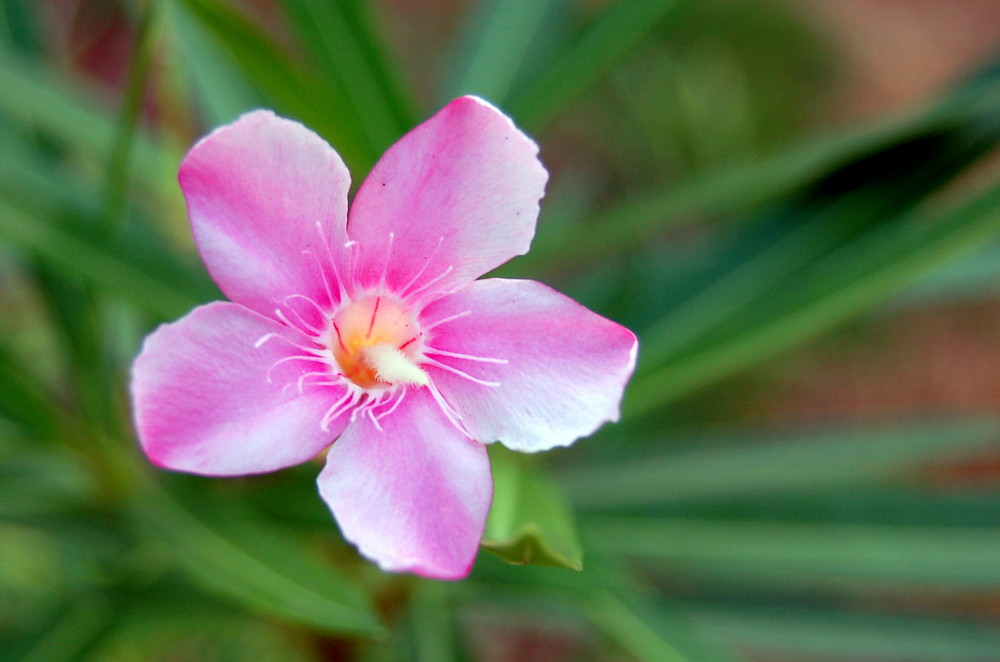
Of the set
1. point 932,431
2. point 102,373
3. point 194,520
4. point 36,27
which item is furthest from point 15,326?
point 932,431

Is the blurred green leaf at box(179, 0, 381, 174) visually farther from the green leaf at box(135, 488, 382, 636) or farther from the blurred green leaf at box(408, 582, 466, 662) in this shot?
the blurred green leaf at box(408, 582, 466, 662)

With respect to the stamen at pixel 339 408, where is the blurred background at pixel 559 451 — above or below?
above

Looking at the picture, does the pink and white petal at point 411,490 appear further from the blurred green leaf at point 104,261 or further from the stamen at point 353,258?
the blurred green leaf at point 104,261

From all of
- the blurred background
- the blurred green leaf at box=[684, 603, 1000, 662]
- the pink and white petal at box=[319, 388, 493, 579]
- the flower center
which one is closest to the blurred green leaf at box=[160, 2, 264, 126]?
the blurred background

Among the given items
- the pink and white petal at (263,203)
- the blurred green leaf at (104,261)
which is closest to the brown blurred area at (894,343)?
the blurred green leaf at (104,261)

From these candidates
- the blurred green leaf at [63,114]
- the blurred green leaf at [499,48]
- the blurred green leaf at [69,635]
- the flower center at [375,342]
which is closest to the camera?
the flower center at [375,342]

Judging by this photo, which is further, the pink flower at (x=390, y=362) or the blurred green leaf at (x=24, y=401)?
the blurred green leaf at (x=24, y=401)

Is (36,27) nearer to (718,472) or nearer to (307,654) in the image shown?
(307,654)

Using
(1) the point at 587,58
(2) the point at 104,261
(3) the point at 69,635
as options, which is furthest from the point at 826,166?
(3) the point at 69,635

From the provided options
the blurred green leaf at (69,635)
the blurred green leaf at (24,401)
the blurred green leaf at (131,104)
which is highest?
the blurred green leaf at (131,104)
